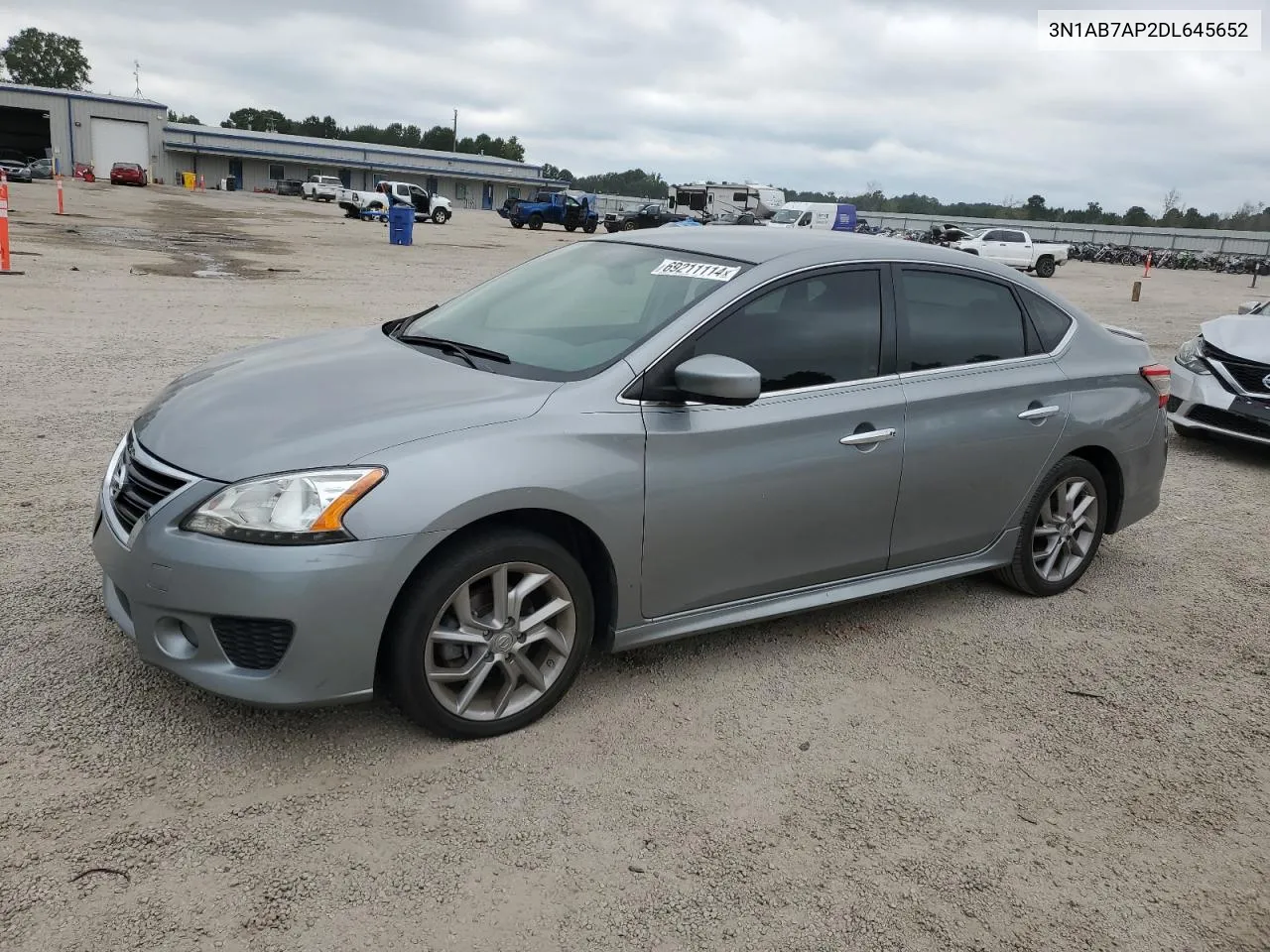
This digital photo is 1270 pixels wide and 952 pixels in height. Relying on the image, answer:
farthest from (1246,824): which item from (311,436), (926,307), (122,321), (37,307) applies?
(37,307)

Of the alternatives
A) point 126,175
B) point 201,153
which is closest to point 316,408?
point 126,175

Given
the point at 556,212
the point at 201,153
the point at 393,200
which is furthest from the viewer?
the point at 201,153

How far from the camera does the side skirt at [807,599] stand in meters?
3.55

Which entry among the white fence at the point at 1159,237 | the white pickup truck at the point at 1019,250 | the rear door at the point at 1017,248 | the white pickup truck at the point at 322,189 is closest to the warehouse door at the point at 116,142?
the white pickup truck at the point at 322,189

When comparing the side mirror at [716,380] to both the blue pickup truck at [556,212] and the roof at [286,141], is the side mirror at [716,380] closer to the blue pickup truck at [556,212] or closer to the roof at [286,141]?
the blue pickup truck at [556,212]

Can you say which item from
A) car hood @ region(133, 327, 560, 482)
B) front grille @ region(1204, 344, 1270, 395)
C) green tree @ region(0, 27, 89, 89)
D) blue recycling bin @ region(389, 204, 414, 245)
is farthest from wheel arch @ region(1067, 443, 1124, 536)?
green tree @ region(0, 27, 89, 89)

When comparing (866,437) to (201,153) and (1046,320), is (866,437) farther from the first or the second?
(201,153)

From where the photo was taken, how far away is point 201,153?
271 ft

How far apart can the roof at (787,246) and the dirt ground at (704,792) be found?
5.23ft

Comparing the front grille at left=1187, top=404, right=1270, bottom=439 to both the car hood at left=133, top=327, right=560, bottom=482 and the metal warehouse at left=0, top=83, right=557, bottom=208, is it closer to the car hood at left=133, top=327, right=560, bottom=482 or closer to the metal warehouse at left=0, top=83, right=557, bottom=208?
the car hood at left=133, top=327, right=560, bottom=482

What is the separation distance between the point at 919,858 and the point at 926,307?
234cm

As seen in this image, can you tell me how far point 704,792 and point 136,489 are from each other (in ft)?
6.70

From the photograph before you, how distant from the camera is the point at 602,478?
3.26 m

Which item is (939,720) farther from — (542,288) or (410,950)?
(542,288)
